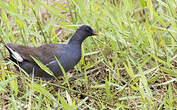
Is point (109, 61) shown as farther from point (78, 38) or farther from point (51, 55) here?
point (51, 55)

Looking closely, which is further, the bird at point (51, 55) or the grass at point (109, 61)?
the bird at point (51, 55)

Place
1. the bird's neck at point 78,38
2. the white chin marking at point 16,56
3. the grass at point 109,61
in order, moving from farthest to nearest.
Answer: the bird's neck at point 78,38, the white chin marking at point 16,56, the grass at point 109,61

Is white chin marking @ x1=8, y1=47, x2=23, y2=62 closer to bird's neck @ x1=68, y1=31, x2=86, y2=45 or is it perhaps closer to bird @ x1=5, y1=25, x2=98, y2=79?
bird @ x1=5, y1=25, x2=98, y2=79

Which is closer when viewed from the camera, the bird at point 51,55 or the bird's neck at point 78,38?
the bird at point 51,55

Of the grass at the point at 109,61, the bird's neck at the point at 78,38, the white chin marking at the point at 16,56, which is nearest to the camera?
the grass at the point at 109,61

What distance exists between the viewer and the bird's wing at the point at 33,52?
2.93 meters

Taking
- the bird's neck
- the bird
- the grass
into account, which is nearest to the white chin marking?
the bird

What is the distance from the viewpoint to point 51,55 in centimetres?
310

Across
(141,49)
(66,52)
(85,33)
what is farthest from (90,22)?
(141,49)

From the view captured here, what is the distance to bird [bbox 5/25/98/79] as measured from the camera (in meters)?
2.97

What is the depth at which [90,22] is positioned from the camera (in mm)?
3469

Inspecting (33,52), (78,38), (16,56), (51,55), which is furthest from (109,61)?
(16,56)

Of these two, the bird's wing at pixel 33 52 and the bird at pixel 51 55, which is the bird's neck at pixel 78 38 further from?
the bird's wing at pixel 33 52

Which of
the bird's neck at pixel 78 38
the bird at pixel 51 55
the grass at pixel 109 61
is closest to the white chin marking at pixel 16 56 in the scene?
the bird at pixel 51 55
